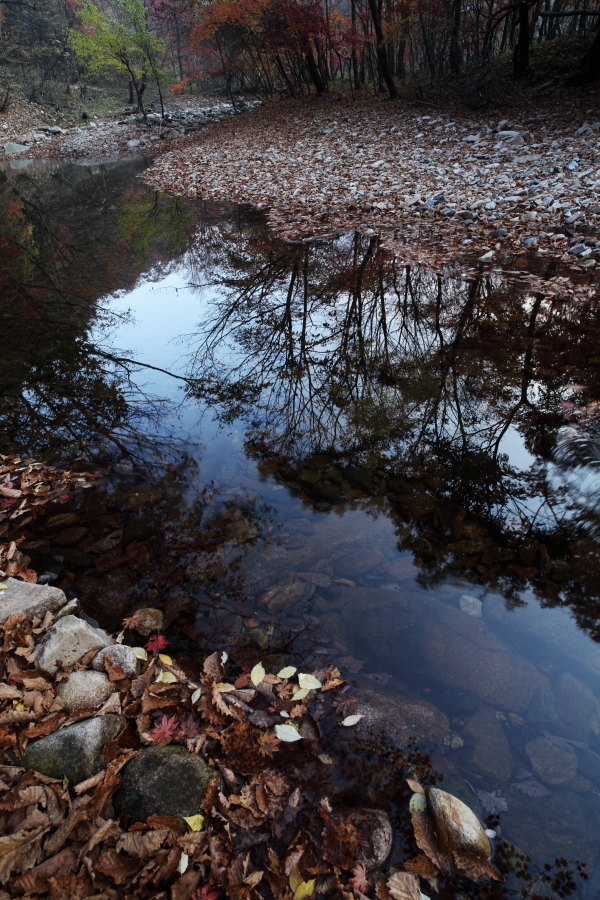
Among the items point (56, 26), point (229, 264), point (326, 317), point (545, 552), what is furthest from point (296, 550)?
point (56, 26)

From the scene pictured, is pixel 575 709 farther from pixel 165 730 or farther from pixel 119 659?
pixel 119 659

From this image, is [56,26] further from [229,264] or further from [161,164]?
[229,264]

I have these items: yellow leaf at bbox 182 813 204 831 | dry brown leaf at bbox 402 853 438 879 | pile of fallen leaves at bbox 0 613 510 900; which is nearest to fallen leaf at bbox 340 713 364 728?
pile of fallen leaves at bbox 0 613 510 900

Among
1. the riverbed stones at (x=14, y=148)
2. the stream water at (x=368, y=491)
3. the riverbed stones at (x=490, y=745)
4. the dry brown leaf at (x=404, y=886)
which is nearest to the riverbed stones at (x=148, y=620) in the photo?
the stream water at (x=368, y=491)

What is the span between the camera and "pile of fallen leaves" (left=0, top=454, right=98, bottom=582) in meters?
3.31

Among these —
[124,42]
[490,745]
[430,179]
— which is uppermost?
[124,42]

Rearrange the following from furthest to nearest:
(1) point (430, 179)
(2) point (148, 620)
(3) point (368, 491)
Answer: (1) point (430, 179)
(3) point (368, 491)
(2) point (148, 620)

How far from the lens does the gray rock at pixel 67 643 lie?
7.69ft

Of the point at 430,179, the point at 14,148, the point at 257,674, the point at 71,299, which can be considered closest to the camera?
the point at 257,674

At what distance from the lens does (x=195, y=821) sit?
181 centimetres

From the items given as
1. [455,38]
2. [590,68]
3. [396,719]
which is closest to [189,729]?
[396,719]

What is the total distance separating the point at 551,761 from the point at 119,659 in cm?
224

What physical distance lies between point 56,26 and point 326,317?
164 feet

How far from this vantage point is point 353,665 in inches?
104
